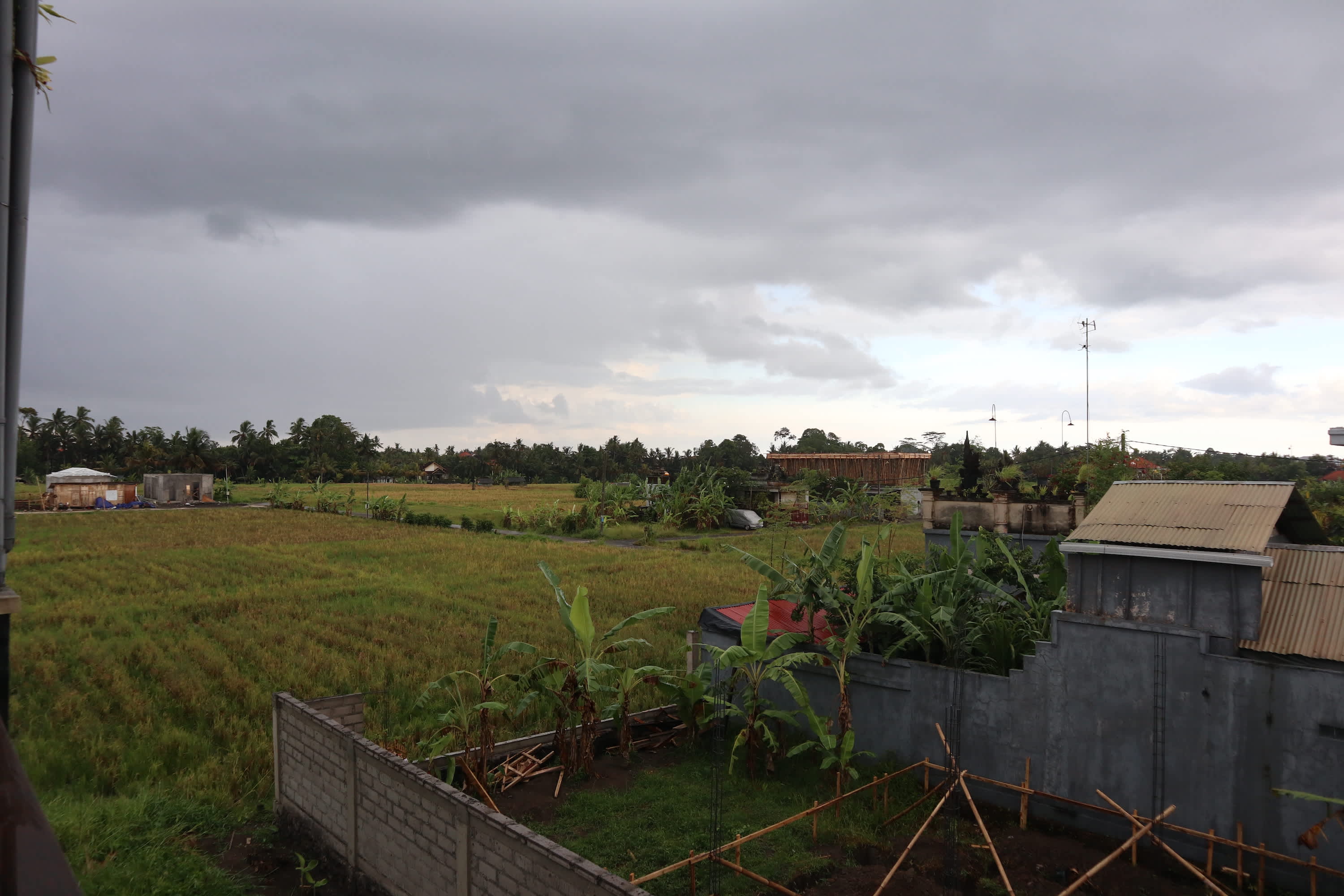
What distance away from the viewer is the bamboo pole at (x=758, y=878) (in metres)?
5.92

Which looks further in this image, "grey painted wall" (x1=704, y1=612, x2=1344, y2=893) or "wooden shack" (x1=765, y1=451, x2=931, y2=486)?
"wooden shack" (x1=765, y1=451, x2=931, y2=486)

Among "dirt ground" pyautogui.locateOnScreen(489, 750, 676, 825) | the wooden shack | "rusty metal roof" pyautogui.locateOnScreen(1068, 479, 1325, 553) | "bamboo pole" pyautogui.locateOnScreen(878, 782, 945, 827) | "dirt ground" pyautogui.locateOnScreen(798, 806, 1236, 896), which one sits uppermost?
the wooden shack

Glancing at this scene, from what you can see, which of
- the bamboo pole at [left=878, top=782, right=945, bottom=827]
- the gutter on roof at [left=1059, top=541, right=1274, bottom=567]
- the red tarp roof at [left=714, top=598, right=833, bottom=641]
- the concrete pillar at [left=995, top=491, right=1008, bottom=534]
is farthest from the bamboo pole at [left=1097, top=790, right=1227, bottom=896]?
the concrete pillar at [left=995, top=491, right=1008, bottom=534]

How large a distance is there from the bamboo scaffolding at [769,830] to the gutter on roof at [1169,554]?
2.79 m

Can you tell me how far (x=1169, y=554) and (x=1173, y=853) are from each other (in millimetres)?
2571

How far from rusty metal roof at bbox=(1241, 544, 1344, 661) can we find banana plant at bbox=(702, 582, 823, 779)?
442cm

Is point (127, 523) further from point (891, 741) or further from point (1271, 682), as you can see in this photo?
point (1271, 682)

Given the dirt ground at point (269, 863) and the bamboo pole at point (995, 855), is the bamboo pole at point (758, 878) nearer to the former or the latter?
the bamboo pole at point (995, 855)

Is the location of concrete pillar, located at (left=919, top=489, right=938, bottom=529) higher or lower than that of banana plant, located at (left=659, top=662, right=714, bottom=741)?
higher

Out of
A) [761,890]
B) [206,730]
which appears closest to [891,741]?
[761,890]

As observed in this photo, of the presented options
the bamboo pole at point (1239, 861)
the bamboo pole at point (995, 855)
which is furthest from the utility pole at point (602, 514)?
the bamboo pole at point (1239, 861)

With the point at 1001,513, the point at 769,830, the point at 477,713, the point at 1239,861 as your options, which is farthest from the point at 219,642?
the point at 1239,861

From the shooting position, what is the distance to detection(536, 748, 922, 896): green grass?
23.1 ft

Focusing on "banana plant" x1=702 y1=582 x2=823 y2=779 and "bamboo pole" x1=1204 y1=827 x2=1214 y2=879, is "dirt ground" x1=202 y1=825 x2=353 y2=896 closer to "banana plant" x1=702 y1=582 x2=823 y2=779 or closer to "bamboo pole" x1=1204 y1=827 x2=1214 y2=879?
"banana plant" x1=702 y1=582 x2=823 y2=779
